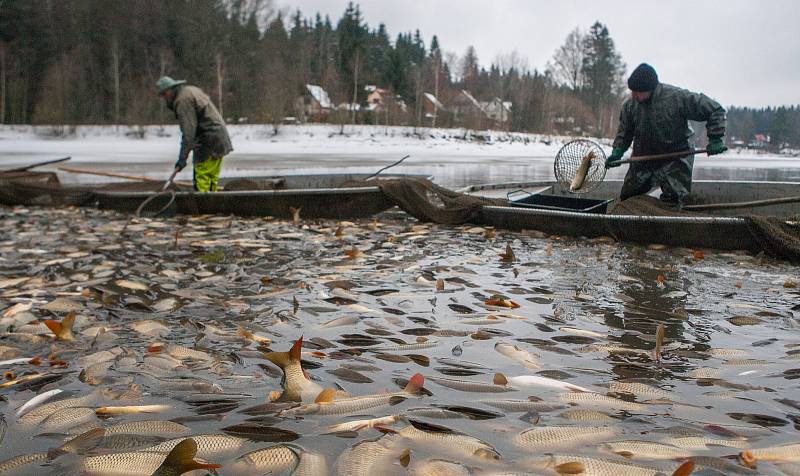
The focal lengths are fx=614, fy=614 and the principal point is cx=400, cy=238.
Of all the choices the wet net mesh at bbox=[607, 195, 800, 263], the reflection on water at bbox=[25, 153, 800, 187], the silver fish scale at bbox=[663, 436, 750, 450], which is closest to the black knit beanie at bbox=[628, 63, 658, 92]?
the wet net mesh at bbox=[607, 195, 800, 263]

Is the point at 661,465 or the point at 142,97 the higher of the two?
the point at 142,97

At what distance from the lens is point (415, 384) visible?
2.56m

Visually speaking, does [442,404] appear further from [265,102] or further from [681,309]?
[265,102]

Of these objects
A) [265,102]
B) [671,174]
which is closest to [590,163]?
[671,174]

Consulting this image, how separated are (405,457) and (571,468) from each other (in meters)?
0.52

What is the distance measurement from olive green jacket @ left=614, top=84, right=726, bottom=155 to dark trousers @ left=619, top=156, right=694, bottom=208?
175mm

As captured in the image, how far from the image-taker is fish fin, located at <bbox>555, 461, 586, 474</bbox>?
1.90 metres

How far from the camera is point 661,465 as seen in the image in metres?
1.94

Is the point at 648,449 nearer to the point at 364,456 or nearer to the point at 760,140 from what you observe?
the point at 364,456

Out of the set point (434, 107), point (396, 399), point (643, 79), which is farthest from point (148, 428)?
point (434, 107)

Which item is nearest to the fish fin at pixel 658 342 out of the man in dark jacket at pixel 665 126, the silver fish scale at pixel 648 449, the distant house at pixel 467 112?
the silver fish scale at pixel 648 449

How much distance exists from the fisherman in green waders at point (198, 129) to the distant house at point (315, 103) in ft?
140

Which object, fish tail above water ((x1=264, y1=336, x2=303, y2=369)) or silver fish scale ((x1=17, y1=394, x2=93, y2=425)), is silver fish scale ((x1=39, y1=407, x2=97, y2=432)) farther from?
fish tail above water ((x1=264, y1=336, x2=303, y2=369))

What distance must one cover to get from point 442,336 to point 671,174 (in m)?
5.38
